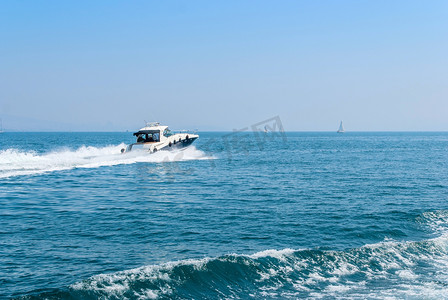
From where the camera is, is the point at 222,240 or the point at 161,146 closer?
the point at 222,240

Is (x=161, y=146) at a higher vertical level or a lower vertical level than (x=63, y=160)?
higher

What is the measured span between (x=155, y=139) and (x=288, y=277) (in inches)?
1747

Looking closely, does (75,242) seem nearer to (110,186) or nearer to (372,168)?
(110,186)

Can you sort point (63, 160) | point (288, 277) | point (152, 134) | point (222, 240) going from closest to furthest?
point (288, 277)
point (222, 240)
point (63, 160)
point (152, 134)

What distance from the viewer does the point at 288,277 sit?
43.1 ft

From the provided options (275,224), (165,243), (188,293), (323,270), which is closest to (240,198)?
(275,224)

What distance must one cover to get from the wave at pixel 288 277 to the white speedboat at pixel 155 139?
135ft

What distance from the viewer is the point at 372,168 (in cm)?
4381

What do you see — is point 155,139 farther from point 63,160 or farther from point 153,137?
point 63,160

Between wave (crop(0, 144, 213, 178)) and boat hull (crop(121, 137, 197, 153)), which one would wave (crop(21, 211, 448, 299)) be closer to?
wave (crop(0, 144, 213, 178))

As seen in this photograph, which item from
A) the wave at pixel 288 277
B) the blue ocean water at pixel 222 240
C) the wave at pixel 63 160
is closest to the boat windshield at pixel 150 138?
the wave at pixel 63 160

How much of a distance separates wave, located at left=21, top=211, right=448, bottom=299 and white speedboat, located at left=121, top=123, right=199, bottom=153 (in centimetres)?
4103

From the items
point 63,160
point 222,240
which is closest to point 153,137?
point 63,160

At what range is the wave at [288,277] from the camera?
11.7 m
